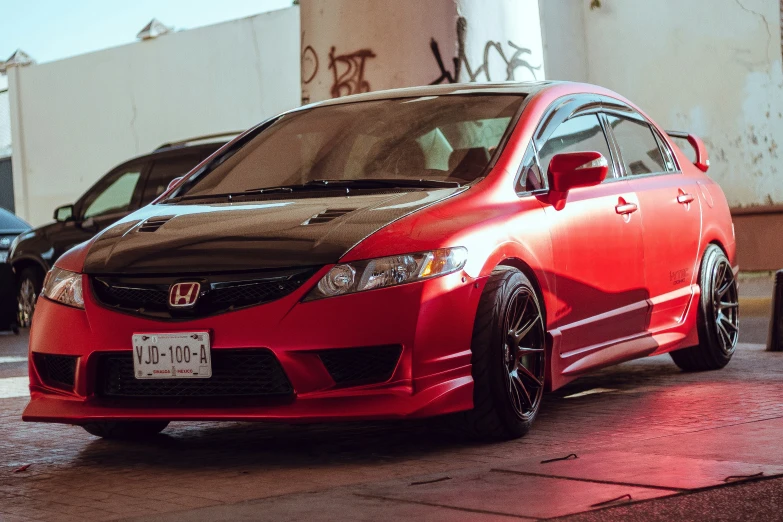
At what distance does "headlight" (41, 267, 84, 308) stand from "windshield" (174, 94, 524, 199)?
0.90m

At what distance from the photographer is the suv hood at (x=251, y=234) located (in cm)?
496

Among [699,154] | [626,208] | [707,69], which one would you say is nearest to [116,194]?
[699,154]

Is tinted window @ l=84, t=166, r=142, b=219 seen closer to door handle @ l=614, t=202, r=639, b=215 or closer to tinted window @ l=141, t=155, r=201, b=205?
tinted window @ l=141, t=155, r=201, b=205

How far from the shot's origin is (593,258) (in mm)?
6141

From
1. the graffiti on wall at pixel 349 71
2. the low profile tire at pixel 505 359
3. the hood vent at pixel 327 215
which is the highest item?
the graffiti on wall at pixel 349 71

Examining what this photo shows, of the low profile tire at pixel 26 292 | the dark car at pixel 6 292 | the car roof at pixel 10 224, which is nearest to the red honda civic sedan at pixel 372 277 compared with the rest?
the dark car at pixel 6 292

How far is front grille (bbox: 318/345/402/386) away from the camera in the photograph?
489 cm

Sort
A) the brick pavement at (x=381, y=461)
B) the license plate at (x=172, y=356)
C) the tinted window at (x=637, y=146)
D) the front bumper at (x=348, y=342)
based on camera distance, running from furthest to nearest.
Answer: the tinted window at (x=637, y=146) → the license plate at (x=172, y=356) → the front bumper at (x=348, y=342) → the brick pavement at (x=381, y=461)

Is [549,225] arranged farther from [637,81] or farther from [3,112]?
[3,112]

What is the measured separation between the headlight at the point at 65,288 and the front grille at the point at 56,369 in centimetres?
22

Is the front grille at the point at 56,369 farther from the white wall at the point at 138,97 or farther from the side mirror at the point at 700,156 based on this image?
the white wall at the point at 138,97

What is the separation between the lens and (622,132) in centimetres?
706

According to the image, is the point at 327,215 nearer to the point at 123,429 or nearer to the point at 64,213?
the point at 123,429

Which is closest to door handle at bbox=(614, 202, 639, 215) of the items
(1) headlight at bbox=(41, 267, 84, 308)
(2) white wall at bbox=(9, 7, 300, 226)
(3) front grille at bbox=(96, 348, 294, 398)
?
(3) front grille at bbox=(96, 348, 294, 398)
